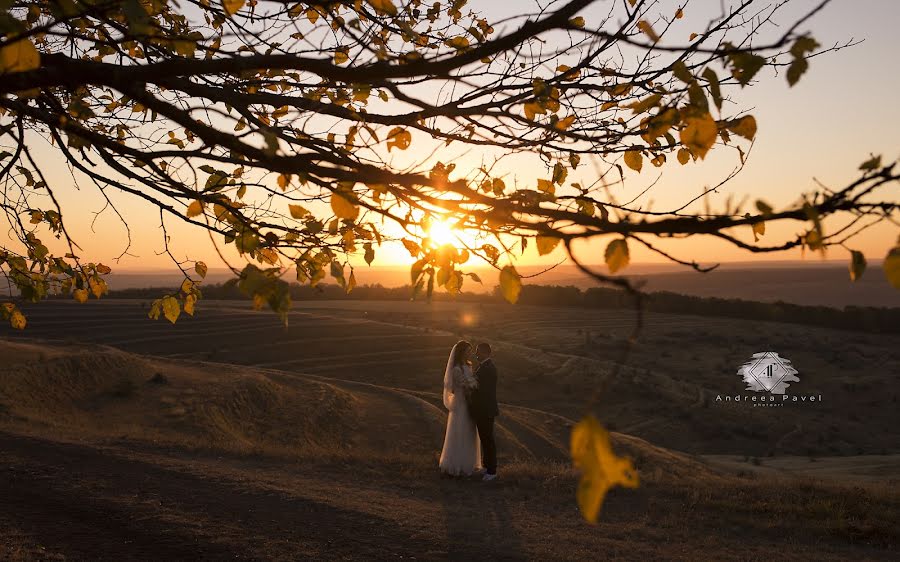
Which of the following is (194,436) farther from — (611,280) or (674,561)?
A: (611,280)

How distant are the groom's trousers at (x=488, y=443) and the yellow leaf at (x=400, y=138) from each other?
5605mm

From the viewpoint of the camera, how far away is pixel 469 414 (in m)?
8.95

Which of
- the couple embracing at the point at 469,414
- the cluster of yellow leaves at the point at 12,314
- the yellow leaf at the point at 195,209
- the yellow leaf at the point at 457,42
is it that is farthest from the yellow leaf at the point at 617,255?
the couple embracing at the point at 469,414

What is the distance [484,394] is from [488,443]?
62 cm

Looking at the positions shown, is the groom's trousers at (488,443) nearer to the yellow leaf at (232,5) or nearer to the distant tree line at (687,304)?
the yellow leaf at (232,5)

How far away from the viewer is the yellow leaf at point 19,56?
1.83m

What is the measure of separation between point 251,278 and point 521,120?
1.35m

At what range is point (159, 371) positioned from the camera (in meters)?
15.2

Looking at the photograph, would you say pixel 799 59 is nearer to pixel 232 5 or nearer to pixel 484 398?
pixel 232 5

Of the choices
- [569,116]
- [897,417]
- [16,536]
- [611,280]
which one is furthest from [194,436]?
[897,417]

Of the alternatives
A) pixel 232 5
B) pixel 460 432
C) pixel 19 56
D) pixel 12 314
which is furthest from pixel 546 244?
pixel 460 432

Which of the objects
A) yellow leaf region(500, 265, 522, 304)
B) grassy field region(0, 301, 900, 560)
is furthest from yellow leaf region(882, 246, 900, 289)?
grassy field region(0, 301, 900, 560)

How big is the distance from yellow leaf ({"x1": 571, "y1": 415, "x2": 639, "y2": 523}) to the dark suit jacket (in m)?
7.41

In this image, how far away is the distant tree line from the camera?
32.4 m
